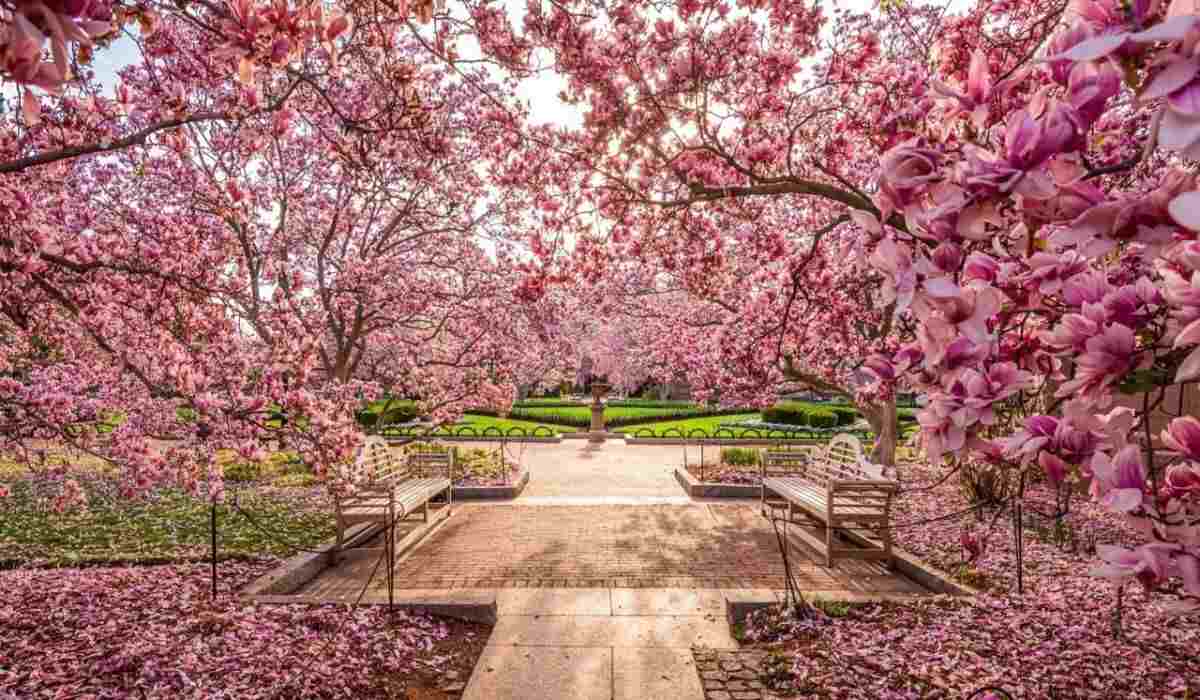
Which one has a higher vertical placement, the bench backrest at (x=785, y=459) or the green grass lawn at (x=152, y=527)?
the bench backrest at (x=785, y=459)

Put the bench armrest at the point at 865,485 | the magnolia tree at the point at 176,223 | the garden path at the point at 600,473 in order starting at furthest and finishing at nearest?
the garden path at the point at 600,473 → the bench armrest at the point at 865,485 → the magnolia tree at the point at 176,223

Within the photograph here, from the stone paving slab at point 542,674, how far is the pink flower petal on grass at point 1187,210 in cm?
369

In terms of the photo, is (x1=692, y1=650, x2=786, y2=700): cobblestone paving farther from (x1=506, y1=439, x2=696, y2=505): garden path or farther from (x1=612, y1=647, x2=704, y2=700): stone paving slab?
(x1=506, y1=439, x2=696, y2=505): garden path

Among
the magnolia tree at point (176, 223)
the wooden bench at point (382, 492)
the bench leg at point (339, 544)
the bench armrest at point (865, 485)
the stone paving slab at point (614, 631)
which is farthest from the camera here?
the bench leg at point (339, 544)

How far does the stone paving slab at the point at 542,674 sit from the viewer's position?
12.0ft

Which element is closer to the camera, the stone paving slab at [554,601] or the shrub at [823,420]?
the stone paving slab at [554,601]

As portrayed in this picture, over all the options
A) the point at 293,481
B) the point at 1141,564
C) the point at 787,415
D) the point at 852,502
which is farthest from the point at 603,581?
the point at 787,415

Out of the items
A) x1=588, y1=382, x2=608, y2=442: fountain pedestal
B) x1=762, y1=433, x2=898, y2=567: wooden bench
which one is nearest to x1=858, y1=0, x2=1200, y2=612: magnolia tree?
x1=762, y1=433, x2=898, y2=567: wooden bench

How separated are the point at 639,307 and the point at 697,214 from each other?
27.7ft

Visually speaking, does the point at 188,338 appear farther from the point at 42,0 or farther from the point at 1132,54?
the point at 1132,54

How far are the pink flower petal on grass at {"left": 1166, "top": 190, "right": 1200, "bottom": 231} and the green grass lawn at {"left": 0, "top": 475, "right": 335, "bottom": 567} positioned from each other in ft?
24.4

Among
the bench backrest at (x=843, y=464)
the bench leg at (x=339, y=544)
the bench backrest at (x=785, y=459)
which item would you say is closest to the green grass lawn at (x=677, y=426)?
the bench backrest at (x=785, y=459)

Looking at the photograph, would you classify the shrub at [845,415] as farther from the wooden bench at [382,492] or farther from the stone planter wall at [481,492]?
the wooden bench at [382,492]

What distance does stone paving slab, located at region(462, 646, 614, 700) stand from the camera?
365 cm
